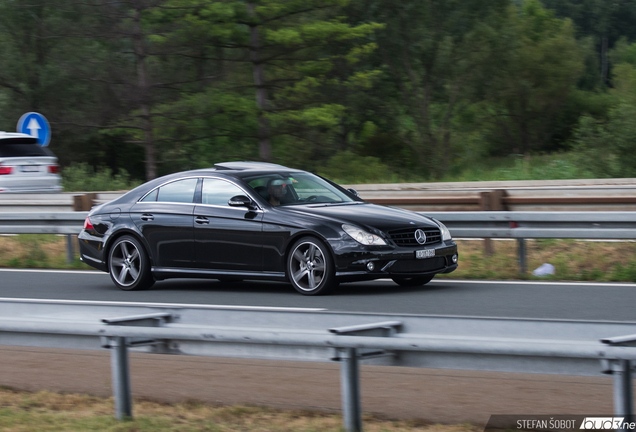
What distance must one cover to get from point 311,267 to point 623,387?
6354 mm

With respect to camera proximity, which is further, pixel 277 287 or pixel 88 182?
pixel 88 182

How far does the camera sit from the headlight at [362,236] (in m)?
9.73

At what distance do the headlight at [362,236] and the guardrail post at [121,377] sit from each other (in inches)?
191

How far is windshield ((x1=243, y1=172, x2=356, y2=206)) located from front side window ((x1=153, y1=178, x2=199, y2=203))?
0.71 metres

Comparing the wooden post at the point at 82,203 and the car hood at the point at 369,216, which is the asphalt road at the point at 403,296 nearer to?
the car hood at the point at 369,216

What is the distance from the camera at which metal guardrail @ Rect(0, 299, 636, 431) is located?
3.99 m

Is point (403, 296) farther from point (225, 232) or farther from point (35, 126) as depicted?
point (35, 126)

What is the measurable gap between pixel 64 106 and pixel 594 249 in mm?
31621

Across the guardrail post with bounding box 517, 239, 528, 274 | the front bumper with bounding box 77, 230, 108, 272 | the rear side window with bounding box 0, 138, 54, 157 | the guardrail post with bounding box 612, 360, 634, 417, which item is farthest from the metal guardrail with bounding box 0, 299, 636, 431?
the rear side window with bounding box 0, 138, 54, 157

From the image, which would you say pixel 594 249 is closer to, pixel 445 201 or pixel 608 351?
pixel 445 201

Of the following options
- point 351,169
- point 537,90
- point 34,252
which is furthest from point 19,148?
point 537,90

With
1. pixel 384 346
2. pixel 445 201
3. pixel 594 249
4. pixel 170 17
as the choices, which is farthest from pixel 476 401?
pixel 170 17

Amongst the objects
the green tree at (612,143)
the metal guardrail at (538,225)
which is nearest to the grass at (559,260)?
the metal guardrail at (538,225)

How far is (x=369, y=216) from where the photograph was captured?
10.0 metres
